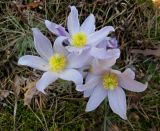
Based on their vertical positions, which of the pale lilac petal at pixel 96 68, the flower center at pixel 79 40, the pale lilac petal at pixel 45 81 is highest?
the flower center at pixel 79 40

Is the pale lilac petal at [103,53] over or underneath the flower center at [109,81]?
over

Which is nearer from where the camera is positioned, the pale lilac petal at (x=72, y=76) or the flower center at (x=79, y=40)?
the pale lilac petal at (x=72, y=76)

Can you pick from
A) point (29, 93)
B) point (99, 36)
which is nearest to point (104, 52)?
point (99, 36)

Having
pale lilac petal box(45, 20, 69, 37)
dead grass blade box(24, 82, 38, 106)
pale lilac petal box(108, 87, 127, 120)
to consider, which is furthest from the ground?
pale lilac petal box(45, 20, 69, 37)

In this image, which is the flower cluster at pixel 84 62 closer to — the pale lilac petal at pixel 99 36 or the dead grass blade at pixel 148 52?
the pale lilac petal at pixel 99 36

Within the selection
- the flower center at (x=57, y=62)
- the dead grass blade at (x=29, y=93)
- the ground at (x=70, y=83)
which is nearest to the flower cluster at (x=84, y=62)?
the flower center at (x=57, y=62)

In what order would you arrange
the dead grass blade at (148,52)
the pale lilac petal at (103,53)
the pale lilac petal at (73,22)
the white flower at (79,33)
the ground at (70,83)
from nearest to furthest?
the pale lilac petal at (103,53)
the white flower at (79,33)
the pale lilac petal at (73,22)
the ground at (70,83)
the dead grass blade at (148,52)

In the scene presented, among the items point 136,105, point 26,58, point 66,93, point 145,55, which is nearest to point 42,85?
point 26,58
